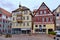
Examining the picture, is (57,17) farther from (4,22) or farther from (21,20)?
(4,22)

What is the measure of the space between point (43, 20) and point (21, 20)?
31.1ft

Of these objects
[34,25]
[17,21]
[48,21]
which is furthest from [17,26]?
[48,21]

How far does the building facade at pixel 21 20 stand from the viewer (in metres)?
69.8

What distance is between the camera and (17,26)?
71.6 metres

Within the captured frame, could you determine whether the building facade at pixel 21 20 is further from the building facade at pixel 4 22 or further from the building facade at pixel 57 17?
the building facade at pixel 57 17

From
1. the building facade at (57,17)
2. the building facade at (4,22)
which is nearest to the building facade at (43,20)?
the building facade at (57,17)

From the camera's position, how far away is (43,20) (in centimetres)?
6762

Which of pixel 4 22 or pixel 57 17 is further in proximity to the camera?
pixel 4 22

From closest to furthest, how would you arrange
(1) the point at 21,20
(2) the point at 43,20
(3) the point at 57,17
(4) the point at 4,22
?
(3) the point at 57,17 → (2) the point at 43,20 → (1) the point at 21,20 → (4) the point at 4,22

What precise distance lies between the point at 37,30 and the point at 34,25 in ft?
8.02

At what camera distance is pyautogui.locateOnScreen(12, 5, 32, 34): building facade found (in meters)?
69.8

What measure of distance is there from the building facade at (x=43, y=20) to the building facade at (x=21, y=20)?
294cm

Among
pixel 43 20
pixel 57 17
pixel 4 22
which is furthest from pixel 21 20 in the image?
pixel 57 17

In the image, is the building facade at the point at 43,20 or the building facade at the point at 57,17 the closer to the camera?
the building facade at the point at 57,17
